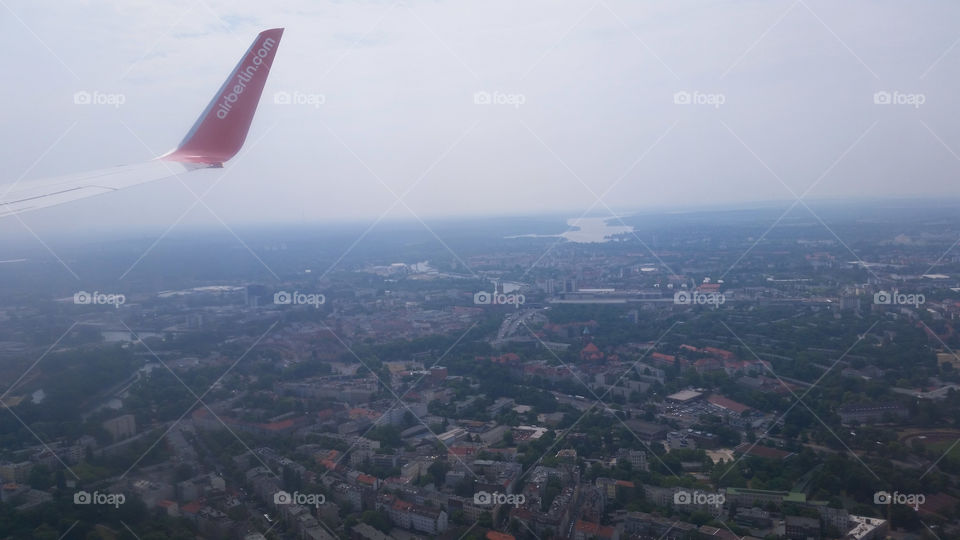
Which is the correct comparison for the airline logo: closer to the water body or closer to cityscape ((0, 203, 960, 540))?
cityscape ((0, 203, 960, 540))

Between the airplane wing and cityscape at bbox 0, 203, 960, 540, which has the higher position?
the airplane wing

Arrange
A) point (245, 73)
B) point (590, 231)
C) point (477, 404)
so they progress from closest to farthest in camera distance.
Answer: point (245, 73) → point (477, 404) → point (590, 231)

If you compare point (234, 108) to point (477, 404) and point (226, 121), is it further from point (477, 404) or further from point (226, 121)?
point (477, 404)

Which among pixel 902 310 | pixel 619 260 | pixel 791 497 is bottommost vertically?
pixel 791 497

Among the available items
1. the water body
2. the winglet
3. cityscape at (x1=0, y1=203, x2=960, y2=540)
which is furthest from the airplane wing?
the water body

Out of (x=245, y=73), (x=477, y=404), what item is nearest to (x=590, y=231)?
(x=477, y=404)

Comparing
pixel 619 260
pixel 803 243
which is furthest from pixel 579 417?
pixel 803 243

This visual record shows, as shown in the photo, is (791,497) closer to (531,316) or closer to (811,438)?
(811,438)
